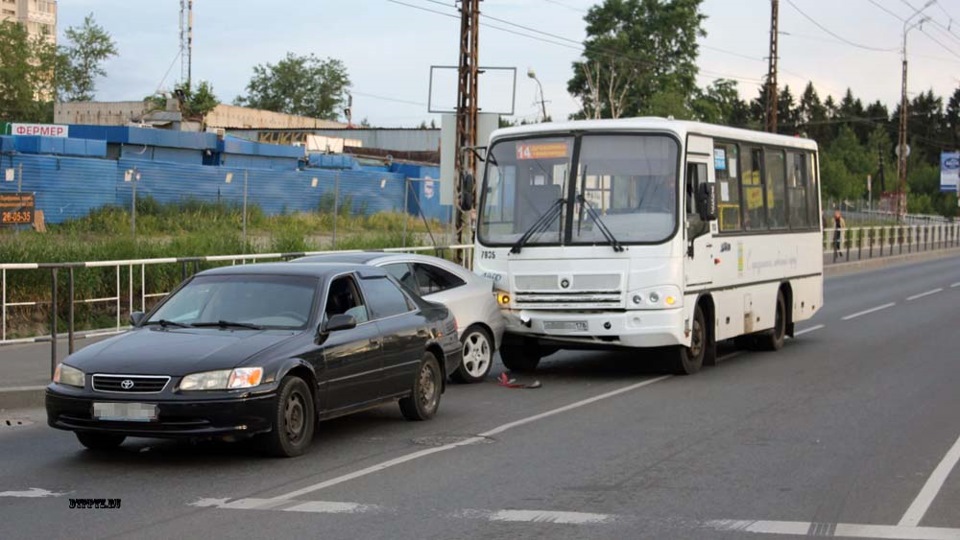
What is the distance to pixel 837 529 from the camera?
716 cm

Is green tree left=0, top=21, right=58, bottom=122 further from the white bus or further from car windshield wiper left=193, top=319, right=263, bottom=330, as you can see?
car windshield wiper left=193, top=319, right=263, bottom=330

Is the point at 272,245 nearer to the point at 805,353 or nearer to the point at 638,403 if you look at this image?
the point at 805,353

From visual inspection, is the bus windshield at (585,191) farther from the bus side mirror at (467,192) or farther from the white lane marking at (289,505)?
the white lane marking at (289,505)

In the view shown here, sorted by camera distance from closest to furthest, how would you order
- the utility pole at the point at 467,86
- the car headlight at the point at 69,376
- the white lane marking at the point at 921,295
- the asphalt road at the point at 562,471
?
1. the asphalt road at the point at 562,471
2. the car headlight at the point at 69,376
3. the utility pole at the point at 467,86
4. the white lane marking at the point at 921,295

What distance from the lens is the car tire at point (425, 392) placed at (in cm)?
1126

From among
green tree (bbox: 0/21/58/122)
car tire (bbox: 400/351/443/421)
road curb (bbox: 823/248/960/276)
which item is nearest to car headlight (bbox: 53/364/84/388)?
car tire (bbox: 400/351/443/421)

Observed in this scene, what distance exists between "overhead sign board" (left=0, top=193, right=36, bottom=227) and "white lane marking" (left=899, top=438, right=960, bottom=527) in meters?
22.6

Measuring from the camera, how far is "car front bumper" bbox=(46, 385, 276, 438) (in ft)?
28.6

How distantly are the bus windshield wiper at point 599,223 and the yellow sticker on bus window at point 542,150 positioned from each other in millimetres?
596

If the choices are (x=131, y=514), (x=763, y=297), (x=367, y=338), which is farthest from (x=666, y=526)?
(x=763, y=297)

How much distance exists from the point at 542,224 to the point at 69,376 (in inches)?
275

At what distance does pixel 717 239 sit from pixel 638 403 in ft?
11.8

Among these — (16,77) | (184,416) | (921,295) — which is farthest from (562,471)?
(16,77)

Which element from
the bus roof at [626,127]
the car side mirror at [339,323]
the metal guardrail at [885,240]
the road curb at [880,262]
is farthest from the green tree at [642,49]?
the car side mirror at [339,323]
